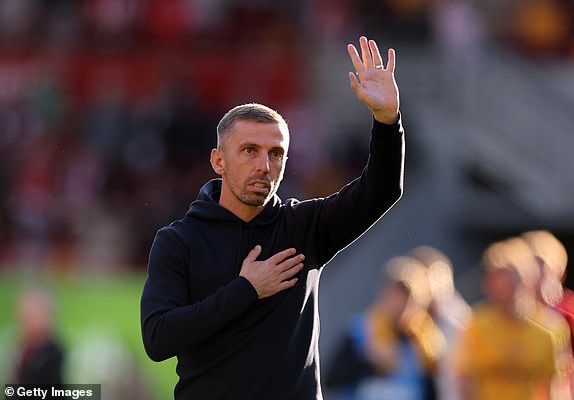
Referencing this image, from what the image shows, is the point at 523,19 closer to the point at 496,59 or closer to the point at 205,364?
A: the point at 496,59

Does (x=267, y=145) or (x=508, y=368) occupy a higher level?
(x=267, y=145)

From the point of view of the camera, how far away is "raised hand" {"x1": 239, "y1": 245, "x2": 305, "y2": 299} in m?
4.76

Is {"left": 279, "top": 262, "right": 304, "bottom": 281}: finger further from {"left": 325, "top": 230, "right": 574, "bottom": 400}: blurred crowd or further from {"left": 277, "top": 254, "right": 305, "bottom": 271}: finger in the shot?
{"left": 325, "top": 230, "right": 574, "bottom": 400}: blurred crowd

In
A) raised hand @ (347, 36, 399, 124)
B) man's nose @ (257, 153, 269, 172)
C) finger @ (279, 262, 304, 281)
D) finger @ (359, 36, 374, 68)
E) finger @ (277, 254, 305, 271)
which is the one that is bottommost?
finger @ (279, 262, 304, 281)

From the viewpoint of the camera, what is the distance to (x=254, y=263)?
15.8 ft

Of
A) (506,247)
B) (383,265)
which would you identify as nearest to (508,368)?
(506,247)

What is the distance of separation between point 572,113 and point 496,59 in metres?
1.26

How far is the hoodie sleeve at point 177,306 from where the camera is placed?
465 centimetres

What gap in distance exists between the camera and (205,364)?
4824mm

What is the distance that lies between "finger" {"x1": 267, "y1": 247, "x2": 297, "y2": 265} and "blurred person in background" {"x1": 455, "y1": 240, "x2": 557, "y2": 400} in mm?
3958

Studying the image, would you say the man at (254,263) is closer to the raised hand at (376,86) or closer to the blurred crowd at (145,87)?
the raised hand at (376,86)

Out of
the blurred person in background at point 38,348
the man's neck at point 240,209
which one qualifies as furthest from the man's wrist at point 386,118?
the blurred person in background at point 38,348

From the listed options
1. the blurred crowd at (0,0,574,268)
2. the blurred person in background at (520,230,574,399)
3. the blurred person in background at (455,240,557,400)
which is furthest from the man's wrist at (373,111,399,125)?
the blurred crowd at (0,0,574,268)

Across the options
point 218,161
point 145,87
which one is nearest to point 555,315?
point 218,161
